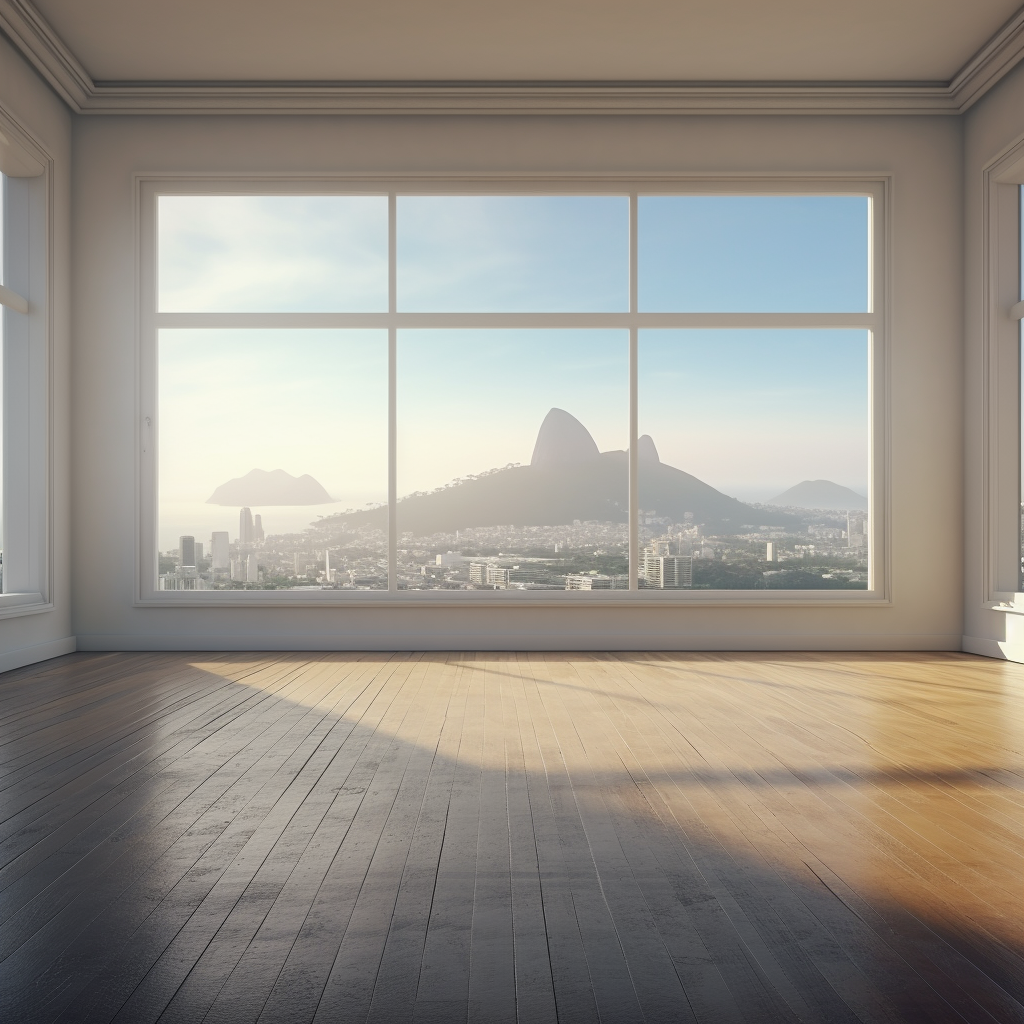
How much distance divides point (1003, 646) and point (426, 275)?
4.33 meters

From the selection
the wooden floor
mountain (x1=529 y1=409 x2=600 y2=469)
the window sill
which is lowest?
the wooden floor

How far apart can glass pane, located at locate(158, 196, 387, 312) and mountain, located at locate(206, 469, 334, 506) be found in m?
1.16

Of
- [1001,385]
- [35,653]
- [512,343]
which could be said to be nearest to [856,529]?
[1001,385]

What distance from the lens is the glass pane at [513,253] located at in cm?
581

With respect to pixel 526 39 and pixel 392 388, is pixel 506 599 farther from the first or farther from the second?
pixel 526 39

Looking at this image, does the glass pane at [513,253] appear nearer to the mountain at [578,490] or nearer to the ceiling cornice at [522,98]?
the ceiling cornice at [522,98]

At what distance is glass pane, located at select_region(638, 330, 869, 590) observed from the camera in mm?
5840

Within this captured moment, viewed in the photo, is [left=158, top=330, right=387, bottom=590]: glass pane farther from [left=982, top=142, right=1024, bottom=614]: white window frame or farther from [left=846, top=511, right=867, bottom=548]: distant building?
[left=982, top=142, right=1024, bottom=614]: white window frame

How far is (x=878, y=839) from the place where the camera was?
209 cm

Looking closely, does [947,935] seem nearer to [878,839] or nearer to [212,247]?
[878,839]

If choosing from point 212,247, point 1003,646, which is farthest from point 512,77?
point 1003,646

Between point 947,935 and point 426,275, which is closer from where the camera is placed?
point 947,935

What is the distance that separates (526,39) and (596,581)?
11.0ft

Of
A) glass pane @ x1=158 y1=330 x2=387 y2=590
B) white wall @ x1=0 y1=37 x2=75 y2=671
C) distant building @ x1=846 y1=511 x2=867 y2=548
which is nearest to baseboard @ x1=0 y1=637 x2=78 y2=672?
white wall @ x1=0 y1=37 x2=75 y2=671
